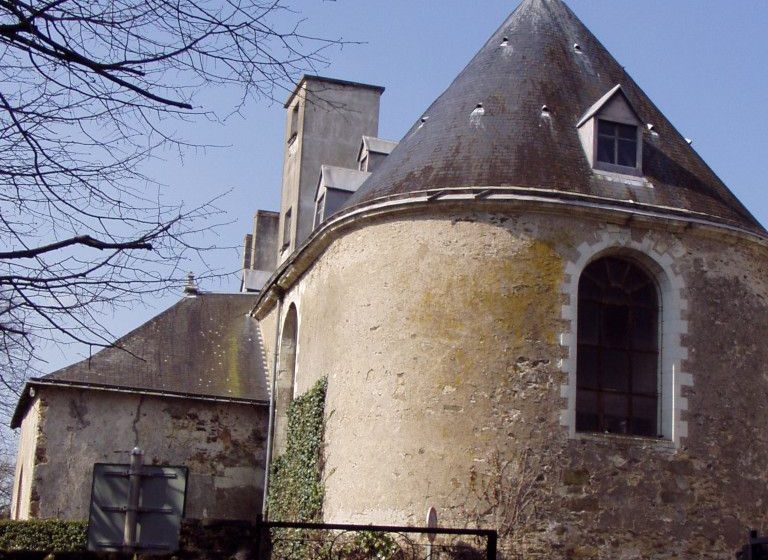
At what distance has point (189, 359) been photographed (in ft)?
70.0

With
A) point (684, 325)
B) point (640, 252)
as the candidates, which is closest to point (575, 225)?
point (640, 252)

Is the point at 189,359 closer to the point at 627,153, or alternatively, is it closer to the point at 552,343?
the point at 552,343

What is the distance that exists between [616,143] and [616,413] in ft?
12.2

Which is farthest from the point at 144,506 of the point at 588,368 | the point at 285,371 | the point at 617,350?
the point at 285,371

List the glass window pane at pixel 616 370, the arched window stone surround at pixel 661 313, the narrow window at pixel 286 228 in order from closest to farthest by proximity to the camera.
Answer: the arched window stone surround at pixel 661 313 → the glass window pane at pixel 616 370 → the narrow window at pixel 286 228

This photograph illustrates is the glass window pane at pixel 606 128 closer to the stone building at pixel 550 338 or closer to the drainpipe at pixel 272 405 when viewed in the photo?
the stone building at pixel 550 338

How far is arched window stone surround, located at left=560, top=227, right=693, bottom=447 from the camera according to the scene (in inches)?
573

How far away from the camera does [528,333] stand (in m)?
14.5

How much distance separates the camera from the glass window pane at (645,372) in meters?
15.0

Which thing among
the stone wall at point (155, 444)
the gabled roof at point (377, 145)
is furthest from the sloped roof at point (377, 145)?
the stone wall at point (155, 444)

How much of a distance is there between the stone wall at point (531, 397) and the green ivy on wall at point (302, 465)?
630 millimetres

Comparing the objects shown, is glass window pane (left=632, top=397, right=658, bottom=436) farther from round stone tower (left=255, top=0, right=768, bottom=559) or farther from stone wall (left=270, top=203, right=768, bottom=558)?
stone wall (left=270, top=203, right=768, bottom=558)

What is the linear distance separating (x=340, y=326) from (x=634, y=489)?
14.9 feet

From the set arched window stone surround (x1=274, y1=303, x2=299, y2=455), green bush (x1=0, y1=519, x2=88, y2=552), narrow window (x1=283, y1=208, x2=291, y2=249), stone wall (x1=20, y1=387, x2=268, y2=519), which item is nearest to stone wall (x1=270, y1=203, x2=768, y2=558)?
arched window stone surround (x1=274, y1=303, x2=299, y2=455)
